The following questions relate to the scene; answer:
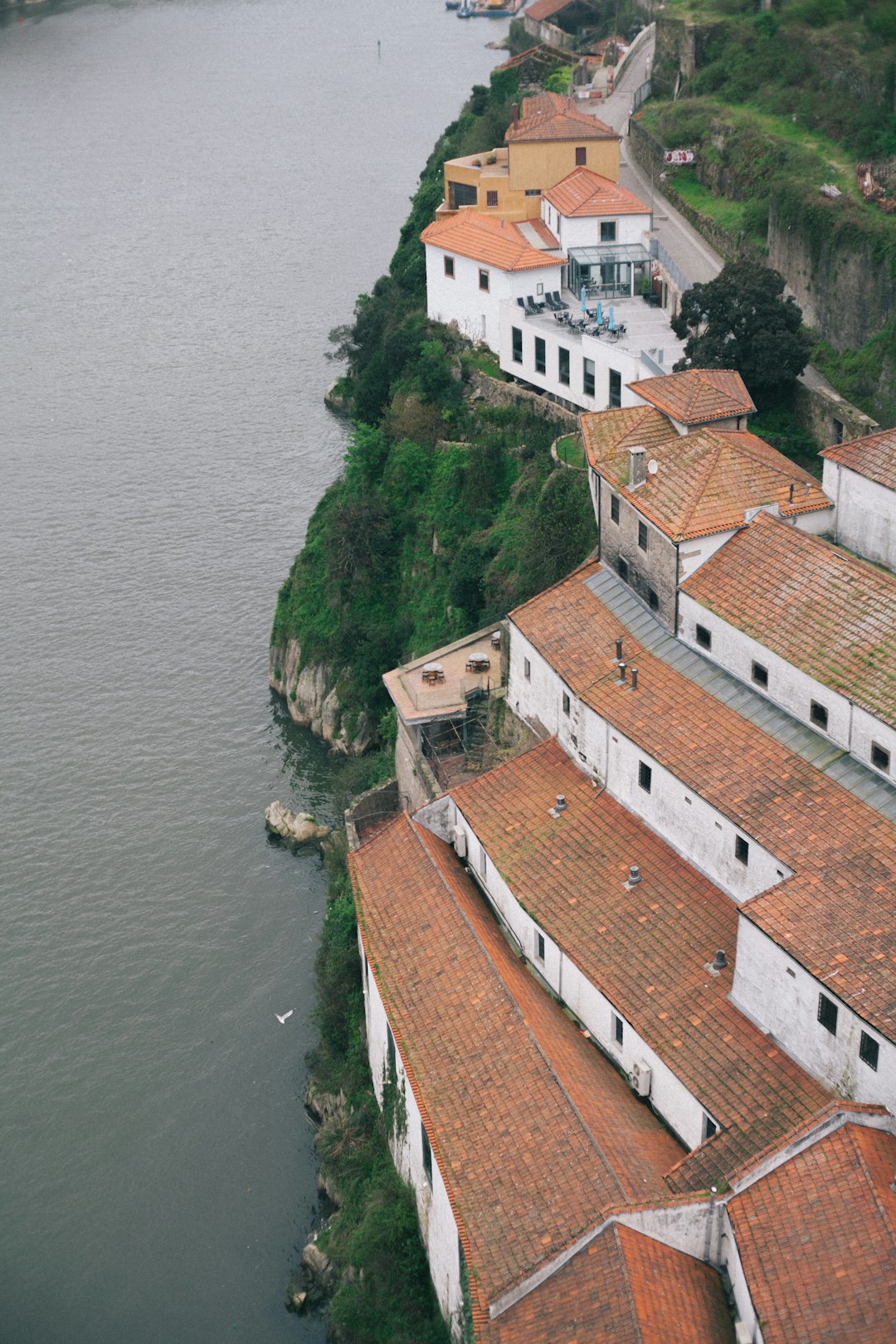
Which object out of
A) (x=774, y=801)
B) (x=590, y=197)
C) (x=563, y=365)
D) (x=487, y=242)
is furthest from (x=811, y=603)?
(x=590, y=197)

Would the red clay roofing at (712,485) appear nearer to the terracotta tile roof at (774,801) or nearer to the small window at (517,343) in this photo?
the terracotta tile roof at (774,801)

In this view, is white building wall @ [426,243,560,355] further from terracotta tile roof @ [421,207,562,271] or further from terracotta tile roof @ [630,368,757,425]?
terracotta tile roof @ [630,368,757,425]

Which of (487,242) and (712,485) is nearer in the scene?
(712,485)

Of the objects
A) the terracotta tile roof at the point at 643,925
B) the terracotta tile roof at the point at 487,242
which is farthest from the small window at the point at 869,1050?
the terracotta tile roof at the point at 487,242

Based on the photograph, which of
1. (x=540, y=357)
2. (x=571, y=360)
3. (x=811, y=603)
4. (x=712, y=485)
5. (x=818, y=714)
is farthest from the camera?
(x=540, y=357)

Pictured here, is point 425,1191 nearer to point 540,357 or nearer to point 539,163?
point 540,357

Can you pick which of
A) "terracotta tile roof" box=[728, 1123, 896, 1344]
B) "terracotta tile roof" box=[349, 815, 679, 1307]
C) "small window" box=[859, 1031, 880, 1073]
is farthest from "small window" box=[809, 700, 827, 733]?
"terracotta tile roof" box=[728, 1123, 896, 1344]
